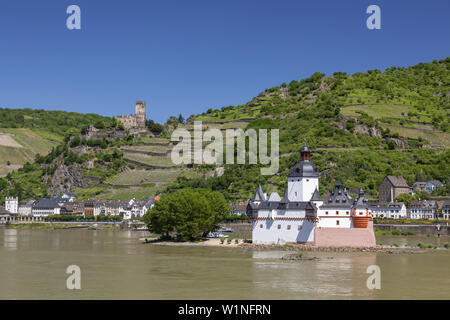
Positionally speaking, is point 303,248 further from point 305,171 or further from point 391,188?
point 391,188

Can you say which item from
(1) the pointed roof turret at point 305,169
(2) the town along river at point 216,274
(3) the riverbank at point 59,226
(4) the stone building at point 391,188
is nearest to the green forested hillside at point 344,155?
(4) the stone building at point 391,188

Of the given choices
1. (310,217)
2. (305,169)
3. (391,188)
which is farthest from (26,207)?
(310,217)

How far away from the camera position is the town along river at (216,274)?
148ft

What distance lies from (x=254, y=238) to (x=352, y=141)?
92896mm

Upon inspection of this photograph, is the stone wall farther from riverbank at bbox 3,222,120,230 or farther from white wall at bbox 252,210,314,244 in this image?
riverbank at bbox 3,222,120,230

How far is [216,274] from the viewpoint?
54688 millimetres

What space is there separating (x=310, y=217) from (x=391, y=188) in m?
65.1

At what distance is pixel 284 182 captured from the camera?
140750 mm

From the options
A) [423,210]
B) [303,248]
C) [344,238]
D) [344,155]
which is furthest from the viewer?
[344,155]

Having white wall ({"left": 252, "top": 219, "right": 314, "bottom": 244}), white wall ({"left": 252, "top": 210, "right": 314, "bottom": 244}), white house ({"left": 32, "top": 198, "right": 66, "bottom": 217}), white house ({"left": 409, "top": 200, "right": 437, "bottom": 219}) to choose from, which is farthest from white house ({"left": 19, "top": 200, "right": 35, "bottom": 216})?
white wall ({"left": 252, "top": 210, "right": 314, "bottom": 244})

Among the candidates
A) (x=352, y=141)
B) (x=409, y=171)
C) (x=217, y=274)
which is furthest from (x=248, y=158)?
(x=217, y=274)

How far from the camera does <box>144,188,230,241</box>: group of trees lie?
281ft

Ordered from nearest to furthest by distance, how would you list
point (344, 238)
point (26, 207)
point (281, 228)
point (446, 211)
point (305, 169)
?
point (344, 238), point (281, 228), point (305, 169), point (446, 211), point (26, 207)

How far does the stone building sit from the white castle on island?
5939 cm
